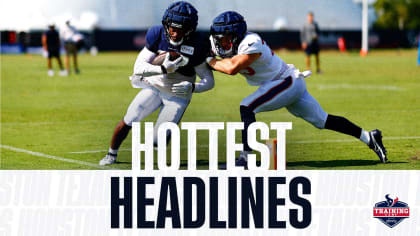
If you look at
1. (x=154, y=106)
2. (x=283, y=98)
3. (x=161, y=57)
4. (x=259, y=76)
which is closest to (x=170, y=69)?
(x=161, y=57)

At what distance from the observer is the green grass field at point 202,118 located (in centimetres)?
827

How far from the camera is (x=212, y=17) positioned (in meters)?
52.2

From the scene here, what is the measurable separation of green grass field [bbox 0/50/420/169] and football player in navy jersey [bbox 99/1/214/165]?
68 cm

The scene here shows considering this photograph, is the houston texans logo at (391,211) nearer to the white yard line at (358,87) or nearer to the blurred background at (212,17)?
the white yard line at (358,87)

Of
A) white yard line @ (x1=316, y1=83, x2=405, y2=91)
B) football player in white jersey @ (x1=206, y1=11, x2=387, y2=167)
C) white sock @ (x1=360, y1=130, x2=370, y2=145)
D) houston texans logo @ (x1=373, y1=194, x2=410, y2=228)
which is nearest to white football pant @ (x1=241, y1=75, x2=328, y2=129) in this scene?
football player in white jersey @ (x1=206, y1=11, x2=387, y2=167)

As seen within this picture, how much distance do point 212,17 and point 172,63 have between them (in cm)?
4550

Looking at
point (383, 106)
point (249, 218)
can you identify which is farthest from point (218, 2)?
point (249, 218)

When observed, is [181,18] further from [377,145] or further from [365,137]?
[377,145]

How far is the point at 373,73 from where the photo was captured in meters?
23.3

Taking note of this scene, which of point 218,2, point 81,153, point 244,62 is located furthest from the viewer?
point 218,2

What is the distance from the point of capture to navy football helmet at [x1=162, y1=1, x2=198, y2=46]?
7.15 metres

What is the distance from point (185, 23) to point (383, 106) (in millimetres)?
7150

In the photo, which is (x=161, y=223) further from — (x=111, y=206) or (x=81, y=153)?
(x=81, y=153)

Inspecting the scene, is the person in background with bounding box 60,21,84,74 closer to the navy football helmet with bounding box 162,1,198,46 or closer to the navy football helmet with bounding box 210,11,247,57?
the navy football helmet with bounding box 162,1,198,46
